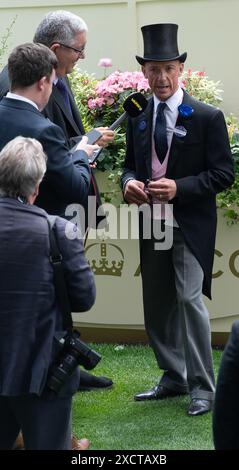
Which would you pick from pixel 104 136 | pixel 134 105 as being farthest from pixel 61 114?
pixel 134 105

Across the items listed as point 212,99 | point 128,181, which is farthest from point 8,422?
point 212,99

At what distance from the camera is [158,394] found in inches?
224

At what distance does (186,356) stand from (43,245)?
1.97 meters

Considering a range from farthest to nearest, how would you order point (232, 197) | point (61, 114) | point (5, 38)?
point (5, 38), point (232, 197), point (61, 114)

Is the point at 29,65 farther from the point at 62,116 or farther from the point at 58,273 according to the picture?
the point at 58,273

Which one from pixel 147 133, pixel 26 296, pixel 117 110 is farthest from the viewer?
pixel 117 110

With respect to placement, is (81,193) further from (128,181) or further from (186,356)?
(186,356)

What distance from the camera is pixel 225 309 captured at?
6539mm

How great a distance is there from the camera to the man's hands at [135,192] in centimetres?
537

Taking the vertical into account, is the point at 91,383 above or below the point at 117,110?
below

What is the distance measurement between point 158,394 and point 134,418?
1.12 feet

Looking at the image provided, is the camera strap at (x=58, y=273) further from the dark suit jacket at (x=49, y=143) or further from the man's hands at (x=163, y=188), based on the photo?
the man's hands at (x=163, y=188)

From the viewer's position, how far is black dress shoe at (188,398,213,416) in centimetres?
535

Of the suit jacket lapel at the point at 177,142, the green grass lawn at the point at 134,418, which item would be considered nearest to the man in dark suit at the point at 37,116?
the suit jacket lapel at the point at 177,142
